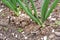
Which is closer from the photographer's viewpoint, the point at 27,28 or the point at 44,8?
the point at 44,8

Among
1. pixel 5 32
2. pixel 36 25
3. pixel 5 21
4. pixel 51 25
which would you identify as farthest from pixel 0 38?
pixel 51 25

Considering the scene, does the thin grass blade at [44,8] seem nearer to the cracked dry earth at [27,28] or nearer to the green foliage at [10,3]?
the cracked dry earth at [27,28]

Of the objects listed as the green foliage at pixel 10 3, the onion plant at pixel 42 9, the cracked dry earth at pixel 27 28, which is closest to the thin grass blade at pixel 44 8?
the onion plant at pixel 42 9

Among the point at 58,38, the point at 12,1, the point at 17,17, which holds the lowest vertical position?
the point at 58,38

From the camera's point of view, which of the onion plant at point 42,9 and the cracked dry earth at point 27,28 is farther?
the cracked dry earth at point 27,28

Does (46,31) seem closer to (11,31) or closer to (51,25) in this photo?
(51,25)

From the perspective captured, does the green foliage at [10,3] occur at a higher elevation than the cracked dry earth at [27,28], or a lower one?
higher

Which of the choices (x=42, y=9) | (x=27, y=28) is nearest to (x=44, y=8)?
(x=42, y=9)

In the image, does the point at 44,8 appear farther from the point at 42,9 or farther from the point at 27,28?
the point at 27,28

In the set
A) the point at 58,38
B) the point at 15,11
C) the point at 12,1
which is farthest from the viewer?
the point at 15,11
